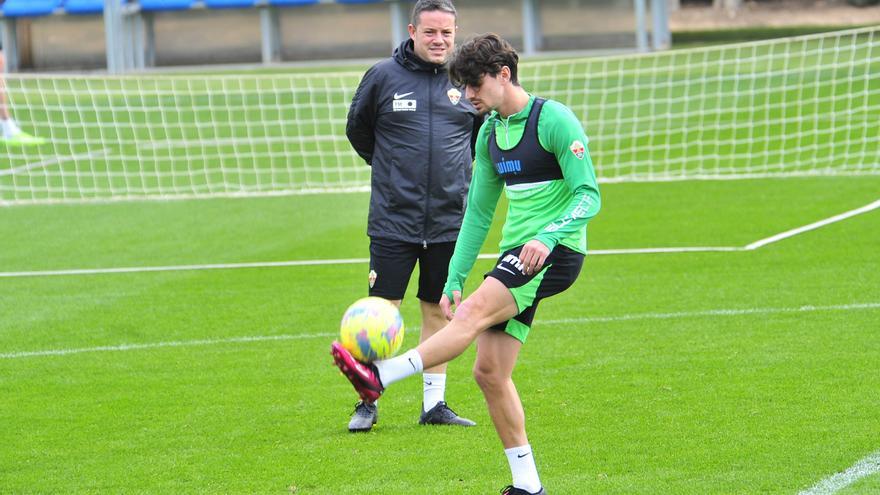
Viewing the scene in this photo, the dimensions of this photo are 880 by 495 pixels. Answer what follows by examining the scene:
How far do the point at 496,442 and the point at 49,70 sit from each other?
36.7 meters

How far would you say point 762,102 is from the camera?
76.5 feet

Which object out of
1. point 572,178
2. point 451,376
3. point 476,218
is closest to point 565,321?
point 451,376

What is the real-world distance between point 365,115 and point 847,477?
10.8 feet

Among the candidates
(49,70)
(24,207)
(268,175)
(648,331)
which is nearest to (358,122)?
(648,331)

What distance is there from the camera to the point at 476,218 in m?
6.00

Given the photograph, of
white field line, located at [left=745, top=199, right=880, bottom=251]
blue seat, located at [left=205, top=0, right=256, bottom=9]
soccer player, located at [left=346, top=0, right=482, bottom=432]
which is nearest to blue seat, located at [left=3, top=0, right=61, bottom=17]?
blue seat, located at [left=205, top=0, right=256, bottom=9]

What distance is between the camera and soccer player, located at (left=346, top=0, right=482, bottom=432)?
739 centimetres

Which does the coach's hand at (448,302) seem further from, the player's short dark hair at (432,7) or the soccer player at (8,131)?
the soccer player at (8,131)

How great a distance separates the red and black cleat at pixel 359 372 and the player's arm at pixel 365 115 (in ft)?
8.25

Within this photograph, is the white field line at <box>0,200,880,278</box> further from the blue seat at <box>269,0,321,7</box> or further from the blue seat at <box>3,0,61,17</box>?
the blue seat at <box>3,0,61,17</box>

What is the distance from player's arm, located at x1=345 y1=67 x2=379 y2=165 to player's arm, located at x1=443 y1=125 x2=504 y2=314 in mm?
1606

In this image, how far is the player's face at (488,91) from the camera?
5.56 metres

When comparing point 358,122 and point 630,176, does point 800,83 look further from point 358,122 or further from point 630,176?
point 358,122

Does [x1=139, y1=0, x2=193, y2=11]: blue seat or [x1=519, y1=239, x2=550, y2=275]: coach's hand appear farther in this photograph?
[x1=139, y1=0, x2=193, y2=11]: blue seat
